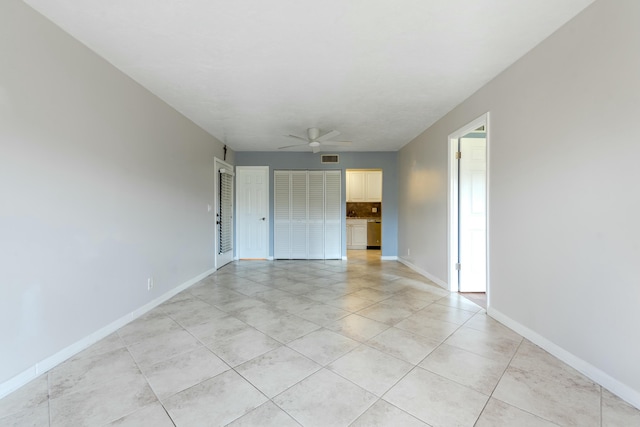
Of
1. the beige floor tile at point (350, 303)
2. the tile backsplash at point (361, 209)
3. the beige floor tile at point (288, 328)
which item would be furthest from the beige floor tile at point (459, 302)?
the tile backsplash at point (361, 209)

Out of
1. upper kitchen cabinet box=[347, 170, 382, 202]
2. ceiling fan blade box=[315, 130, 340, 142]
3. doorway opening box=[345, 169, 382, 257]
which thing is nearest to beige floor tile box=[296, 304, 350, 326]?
ceiling fan blade box=[315, 130, 340, 142]

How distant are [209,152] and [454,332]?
444 cm

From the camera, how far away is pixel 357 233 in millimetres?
8148

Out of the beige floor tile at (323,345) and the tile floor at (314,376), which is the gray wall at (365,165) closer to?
the tile floor at (314,376)

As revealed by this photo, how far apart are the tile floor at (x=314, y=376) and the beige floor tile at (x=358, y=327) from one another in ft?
0.03

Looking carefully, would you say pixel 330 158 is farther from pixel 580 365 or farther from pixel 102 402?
pixel 102 402

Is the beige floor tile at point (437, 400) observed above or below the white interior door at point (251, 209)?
below

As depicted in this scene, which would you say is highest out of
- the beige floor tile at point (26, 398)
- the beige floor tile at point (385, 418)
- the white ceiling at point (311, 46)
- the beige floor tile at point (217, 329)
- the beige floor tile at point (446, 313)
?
the white ceiling at point (311, 46)

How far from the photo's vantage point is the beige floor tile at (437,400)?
1407mm

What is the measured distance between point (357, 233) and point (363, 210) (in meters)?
0.86

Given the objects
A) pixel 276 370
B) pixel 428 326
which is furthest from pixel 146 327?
pixel 428 326

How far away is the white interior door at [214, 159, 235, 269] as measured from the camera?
503 centimetres

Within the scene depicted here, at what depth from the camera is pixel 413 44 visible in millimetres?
2176

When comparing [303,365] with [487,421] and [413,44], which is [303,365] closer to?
[487,421]
